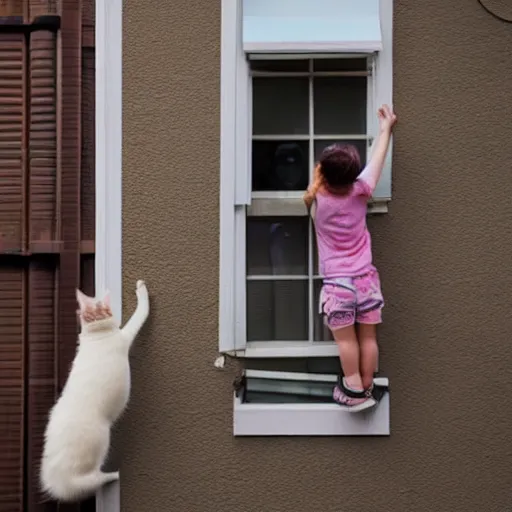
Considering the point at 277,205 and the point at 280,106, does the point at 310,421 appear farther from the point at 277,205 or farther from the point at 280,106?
the point at 280,106

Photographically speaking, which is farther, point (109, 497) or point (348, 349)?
point (109, 497)

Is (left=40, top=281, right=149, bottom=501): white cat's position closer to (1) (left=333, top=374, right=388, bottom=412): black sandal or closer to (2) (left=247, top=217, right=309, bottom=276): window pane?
(2) (left=247, top=217, right=309, bottom=276): window pane

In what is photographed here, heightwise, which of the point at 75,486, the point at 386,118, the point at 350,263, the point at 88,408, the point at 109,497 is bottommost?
the point at 109,497

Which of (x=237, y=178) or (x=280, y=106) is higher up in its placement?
(x=280, y=106)

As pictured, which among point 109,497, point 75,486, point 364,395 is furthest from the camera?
point 109,497

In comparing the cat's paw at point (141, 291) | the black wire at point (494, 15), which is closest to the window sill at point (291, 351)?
the cat's paw at point (141, 291)

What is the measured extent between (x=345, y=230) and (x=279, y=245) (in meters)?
0.46

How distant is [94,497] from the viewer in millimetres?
4738

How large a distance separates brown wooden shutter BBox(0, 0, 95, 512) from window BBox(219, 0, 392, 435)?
77 centimetres

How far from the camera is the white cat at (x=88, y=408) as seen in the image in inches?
171

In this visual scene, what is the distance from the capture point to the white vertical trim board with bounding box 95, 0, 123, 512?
15.5 feet

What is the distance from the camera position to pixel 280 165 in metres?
4.86

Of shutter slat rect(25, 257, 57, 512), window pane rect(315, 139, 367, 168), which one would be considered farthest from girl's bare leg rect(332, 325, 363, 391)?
shutter slat rect(25, 257, 57, 512)

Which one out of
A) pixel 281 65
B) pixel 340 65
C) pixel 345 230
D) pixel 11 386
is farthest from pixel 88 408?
pixel 340 65
